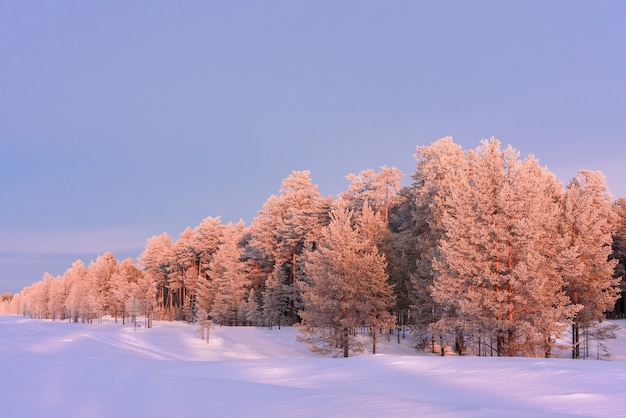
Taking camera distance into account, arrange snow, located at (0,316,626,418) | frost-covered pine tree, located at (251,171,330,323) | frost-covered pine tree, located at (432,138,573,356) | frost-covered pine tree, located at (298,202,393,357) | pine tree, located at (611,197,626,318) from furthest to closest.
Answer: frost-covered pine tree, located at (251,171,330,323), pine tree, located at (611,197,626,318), frost-covered pine tree, located at (298,202,393,357), frost-covered pine tree, located at (432,138,573,356), snow, located at (0,316,626,418)

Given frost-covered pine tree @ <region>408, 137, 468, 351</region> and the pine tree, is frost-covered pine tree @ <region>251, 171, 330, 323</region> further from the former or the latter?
the pine tree

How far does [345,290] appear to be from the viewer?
97.5ft

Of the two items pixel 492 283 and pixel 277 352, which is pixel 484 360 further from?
pixel 277 352

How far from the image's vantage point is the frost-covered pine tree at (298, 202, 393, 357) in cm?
2997

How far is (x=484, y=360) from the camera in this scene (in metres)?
12.8

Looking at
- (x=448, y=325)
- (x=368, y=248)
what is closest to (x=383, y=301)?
(x=368, y=248)

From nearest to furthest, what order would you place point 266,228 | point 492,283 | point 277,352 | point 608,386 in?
point 608,386
point 492,283
point 277,352
point 266,228

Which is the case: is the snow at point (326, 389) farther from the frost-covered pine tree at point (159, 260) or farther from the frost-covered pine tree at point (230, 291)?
the frost-covered pine tree at point (159, 260)

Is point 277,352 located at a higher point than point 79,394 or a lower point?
lower

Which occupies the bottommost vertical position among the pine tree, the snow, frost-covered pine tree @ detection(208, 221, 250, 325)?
frost-covered pine tree @ detection(208, 221, 250, 325)

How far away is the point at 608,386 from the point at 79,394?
1055cm

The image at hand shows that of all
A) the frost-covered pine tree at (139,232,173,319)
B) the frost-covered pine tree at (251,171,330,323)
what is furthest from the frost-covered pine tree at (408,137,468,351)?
the frost-covered pine tree at (139,232,173,319)

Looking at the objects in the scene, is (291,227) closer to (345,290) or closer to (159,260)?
(345,290)

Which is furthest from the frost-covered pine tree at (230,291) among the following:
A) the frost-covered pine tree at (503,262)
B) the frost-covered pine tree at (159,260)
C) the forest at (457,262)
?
the frost-covered pine tree at (503,262)
